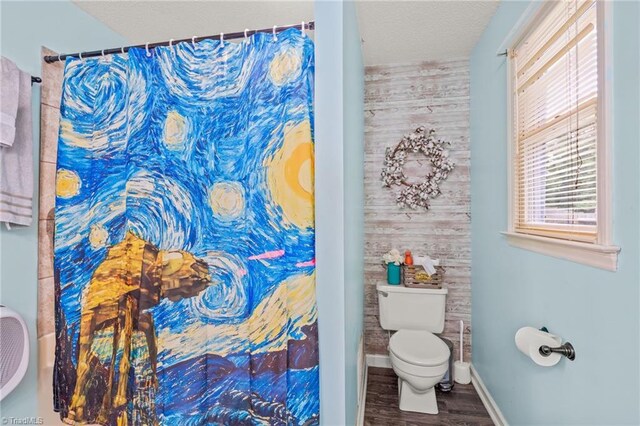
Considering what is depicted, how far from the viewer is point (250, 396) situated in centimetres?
118

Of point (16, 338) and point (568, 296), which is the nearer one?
point (568, 296)

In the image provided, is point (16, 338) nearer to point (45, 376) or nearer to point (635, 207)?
point (45, 376)

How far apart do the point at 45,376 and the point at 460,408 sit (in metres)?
2.49

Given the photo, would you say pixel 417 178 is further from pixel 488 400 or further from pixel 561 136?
pixel 488 400

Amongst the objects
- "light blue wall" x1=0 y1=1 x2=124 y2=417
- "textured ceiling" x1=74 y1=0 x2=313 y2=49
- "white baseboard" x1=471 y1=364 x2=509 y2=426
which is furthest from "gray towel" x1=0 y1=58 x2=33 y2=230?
"white baseboard" x1=471 y1=364 x2=509 y2=426

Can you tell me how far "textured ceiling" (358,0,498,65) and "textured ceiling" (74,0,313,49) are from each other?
1.51 ft

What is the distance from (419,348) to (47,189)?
241cm

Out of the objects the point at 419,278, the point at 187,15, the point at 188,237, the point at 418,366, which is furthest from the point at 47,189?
the point at 419,278

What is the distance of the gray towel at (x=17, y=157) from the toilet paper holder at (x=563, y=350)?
2.44 m

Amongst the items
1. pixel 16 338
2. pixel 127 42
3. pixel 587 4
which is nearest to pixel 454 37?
pixel 587 4

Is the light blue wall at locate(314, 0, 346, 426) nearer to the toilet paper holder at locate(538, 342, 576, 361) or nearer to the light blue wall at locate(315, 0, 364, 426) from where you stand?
the light blue wall at locate(315, 0, 364, 426)

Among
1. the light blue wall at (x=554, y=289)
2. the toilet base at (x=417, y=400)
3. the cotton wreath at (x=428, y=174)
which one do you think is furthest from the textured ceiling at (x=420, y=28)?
the toilet base at (x=417, y=400)

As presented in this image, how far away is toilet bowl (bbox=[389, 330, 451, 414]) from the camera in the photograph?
177cm

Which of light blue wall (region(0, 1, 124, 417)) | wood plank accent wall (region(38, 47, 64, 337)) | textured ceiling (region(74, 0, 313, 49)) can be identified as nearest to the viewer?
light blue wall (region(0, 1, 124, 417))
